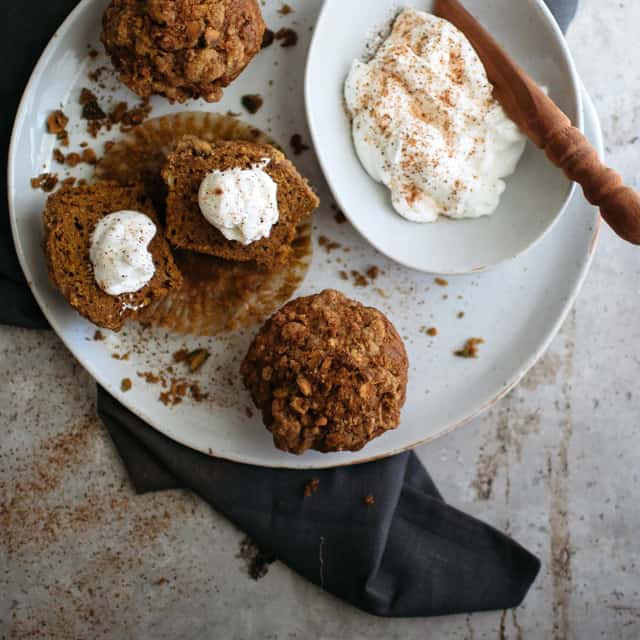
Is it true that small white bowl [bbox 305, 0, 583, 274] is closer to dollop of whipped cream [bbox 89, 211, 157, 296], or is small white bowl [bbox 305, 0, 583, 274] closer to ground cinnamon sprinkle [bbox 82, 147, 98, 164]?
dollop of whipped cream [bbox 89, 211, 157, 296]

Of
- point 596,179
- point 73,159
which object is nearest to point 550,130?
point 596,179

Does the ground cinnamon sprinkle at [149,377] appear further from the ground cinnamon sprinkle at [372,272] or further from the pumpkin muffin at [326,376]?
the ground cinnamon sprinkle at [372,272]

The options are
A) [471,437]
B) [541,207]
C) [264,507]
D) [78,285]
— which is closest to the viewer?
[78,285]

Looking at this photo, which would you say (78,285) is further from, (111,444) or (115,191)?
(111,444)

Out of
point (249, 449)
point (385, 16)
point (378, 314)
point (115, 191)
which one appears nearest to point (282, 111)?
point (385, 16)

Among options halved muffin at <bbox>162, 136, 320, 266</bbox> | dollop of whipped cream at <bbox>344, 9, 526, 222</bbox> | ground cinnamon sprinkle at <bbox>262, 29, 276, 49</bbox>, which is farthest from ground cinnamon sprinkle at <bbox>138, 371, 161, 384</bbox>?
ground cinnamon sprinkle at <bbox>262, 29, 276, 49</bbox>

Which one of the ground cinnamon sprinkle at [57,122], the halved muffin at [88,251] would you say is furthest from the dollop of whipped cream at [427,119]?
the ground cinnamon sprinkle at [57,122]
